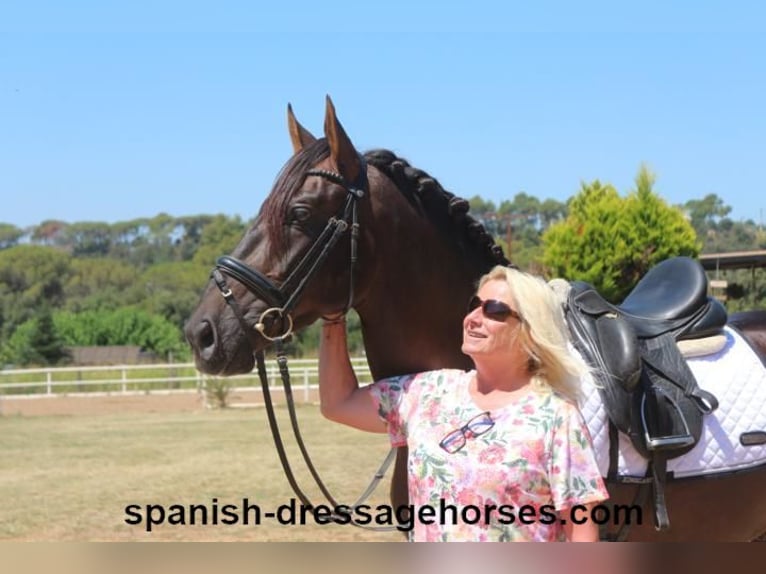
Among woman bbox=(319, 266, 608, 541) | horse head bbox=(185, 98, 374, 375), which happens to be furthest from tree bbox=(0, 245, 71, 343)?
woman bbox=(319, 266, 608, 541)

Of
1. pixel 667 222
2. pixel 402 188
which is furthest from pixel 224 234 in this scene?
pixel 402 188

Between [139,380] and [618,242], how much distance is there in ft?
44.0

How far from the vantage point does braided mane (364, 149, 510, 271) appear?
2828 mm

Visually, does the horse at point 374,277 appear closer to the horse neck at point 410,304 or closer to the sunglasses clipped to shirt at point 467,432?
the horse neck at point 410,304

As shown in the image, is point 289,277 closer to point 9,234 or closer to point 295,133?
point 295,133

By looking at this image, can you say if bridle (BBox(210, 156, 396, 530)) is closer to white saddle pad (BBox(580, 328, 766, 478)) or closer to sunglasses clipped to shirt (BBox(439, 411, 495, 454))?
sunglasses clipped to shirt (BBox(439, 411, 495, 454))

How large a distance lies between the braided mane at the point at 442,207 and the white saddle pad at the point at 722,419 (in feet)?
2.08

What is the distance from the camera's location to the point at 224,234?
8375 centimetres

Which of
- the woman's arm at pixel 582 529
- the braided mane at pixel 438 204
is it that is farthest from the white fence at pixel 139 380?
the woman's arm at pixel 582 529

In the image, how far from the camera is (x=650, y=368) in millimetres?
2818

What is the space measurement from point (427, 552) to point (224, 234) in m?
84.1

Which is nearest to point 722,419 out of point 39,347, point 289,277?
point 289,277

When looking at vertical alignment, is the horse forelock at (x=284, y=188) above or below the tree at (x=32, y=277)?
below

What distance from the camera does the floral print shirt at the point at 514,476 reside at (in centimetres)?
196
